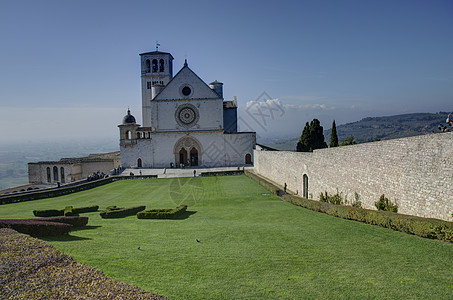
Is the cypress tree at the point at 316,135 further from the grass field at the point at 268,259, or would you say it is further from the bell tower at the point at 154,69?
the grass field at the point at 268,259

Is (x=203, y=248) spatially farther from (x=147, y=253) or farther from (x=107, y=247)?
(x=107, y=247)

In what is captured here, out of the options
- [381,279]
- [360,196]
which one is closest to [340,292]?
[381,279]

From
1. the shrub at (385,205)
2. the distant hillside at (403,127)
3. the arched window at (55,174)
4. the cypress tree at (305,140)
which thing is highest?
the distant hillside at (403,127)

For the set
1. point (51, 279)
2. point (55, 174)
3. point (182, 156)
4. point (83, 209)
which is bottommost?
point (55, 174)

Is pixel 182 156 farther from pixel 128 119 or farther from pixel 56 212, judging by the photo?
pixel 56 212

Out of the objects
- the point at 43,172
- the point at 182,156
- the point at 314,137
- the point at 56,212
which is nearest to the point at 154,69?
the point at 182,156

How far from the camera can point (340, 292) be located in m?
5.63

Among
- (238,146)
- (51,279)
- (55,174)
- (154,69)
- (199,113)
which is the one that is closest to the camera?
(51,279)

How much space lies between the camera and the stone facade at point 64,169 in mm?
42469

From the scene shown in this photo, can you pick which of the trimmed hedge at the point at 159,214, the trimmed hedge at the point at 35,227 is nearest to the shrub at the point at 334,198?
the trimmed hedge at the point at 159,214

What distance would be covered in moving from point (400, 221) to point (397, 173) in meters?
1.95

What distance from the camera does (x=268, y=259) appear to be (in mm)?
7395

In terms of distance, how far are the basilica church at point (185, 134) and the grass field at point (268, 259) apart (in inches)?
1282

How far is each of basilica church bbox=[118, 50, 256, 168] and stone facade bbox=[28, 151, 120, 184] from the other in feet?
13.3
